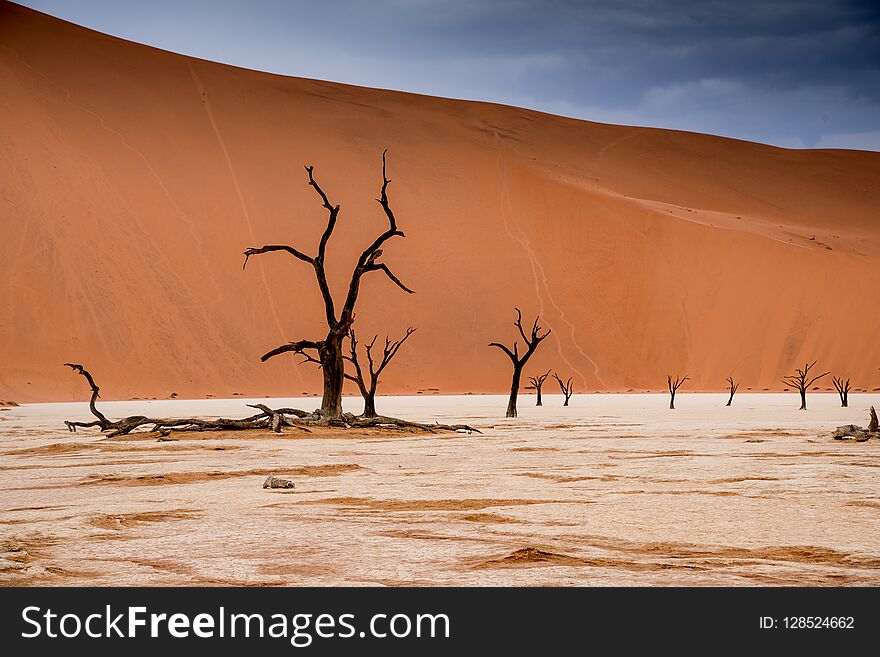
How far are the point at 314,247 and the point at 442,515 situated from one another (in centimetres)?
5514

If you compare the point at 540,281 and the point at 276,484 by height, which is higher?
the point at 540,281

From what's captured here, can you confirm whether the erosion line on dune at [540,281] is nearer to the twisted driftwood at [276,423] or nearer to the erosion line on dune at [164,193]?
the erosion line on dune at [164,193]

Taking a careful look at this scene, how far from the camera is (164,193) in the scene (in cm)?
6194

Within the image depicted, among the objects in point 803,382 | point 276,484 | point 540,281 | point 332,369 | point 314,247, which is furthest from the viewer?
point 540,281

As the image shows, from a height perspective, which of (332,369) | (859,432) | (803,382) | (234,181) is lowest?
(859,432)

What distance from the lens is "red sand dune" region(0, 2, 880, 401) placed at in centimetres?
5291

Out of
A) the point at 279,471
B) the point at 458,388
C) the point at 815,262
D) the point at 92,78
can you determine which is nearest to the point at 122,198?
the point at 92,78

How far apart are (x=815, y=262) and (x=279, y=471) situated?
216 ft

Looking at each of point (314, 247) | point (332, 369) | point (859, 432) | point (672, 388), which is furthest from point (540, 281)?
point (859, 432)

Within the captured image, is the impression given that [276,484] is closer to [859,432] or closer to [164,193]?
[859,432]

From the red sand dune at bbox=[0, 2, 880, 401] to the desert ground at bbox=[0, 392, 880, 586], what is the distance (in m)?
35.0

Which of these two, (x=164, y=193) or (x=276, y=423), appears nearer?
(x=276, y=423)

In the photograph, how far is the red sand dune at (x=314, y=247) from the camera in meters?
52.9

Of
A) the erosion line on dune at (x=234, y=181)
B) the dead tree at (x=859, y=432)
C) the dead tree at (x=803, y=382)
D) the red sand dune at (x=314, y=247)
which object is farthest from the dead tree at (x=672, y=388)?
the erosion line on dune at (x=234, y=181)
